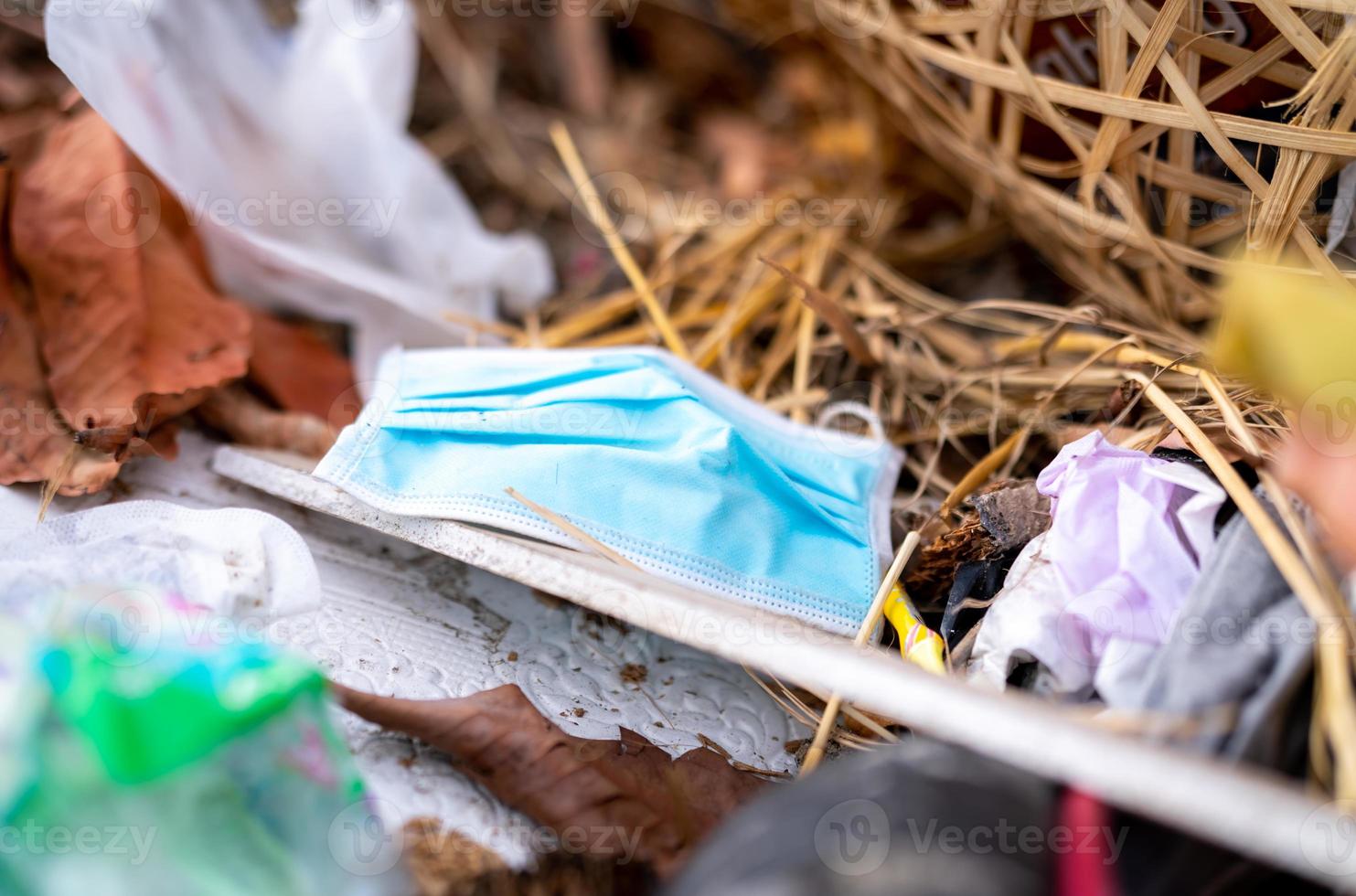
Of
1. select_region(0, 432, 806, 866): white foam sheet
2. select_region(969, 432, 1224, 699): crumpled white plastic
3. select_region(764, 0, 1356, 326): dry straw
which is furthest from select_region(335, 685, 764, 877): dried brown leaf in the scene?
select_region(764, 0, 1356, 326): dry straw

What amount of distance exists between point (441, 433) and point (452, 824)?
37cm

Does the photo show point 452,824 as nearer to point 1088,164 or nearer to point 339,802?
point 339,802

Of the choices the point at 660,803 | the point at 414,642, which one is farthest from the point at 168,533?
the point at 660,803

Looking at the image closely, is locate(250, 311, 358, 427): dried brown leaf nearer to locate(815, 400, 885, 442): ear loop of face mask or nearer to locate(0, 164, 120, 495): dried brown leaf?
locate(0, 164, 120, 495): dried brown leaf

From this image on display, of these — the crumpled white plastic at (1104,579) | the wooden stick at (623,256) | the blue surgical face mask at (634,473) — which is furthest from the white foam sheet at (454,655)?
the wooden stick at (623,256)

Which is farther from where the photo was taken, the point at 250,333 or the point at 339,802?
the point at 250,333

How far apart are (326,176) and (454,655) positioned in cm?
80

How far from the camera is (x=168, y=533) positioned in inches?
33.9

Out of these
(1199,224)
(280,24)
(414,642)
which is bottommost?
(414,642)

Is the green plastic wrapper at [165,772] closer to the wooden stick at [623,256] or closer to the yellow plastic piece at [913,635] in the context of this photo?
the yellow plastic piece at [913,635]

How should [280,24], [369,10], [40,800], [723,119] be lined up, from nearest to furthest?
[40,800], [369,10], [280,24], [723,119]

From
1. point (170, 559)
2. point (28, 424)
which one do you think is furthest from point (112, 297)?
point (170, 559)

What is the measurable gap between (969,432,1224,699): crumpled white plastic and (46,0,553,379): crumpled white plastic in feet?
2.73

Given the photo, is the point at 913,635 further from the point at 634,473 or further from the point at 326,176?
the point at 326,176
